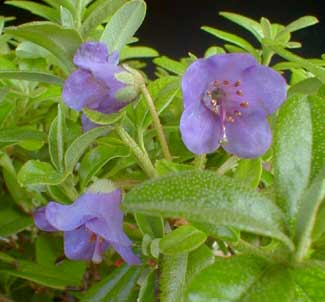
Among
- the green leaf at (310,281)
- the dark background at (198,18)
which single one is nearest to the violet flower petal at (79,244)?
the green leaf at (310,281)

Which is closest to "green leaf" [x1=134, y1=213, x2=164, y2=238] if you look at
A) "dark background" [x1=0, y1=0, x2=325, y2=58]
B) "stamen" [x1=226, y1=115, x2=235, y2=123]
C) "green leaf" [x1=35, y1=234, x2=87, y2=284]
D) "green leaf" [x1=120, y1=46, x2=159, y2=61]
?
"stamen" [x1=226, y1=115, x2=235, y2=123]

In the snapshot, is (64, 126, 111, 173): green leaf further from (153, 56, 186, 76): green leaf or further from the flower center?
(153, 56, 186, 76): green leaf

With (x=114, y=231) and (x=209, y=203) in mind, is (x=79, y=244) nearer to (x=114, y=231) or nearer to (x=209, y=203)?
(x=114, y=231)

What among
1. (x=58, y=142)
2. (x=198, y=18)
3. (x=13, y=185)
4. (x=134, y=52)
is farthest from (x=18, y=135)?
(x=198, y=18)

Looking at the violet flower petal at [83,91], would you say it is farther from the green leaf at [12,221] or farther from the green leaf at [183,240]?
the green leaf at [12,221]

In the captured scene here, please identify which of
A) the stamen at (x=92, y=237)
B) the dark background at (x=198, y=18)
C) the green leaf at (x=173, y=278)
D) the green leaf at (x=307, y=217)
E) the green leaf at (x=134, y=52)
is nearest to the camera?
the green leaf at (x=307, y=217)

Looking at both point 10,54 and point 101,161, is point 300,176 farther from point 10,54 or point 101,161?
point 10,54
